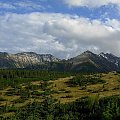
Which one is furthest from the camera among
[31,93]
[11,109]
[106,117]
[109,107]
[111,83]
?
[111,83]

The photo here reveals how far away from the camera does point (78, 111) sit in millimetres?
108500

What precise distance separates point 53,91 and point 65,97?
2391 cm

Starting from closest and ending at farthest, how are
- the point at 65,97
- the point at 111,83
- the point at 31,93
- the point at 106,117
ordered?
the point at 106,117
the point at 65,97
the point at 31,93
the point at 111,83

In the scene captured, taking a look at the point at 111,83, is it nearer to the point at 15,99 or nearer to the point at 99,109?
the point at 15,99

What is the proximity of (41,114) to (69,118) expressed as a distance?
18.3 metres

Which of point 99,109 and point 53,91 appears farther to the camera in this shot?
point 53,91

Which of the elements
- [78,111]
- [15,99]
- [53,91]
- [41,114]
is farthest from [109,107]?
[53,91]

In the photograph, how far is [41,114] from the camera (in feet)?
365

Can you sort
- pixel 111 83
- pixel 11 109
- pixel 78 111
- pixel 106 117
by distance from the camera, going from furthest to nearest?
pixel 111 83
pixel 11 109
pixel 78 111
pixel 106 117

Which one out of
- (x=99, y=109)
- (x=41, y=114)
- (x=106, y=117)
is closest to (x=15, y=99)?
(x=41, y=114)

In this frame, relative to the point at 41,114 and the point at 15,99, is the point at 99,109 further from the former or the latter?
the point at 15,99

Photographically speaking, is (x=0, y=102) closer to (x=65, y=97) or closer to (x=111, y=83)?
(x=65, y=97)

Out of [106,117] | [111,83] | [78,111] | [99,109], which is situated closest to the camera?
[106,117]

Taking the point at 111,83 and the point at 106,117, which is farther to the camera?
the point at 111,83
